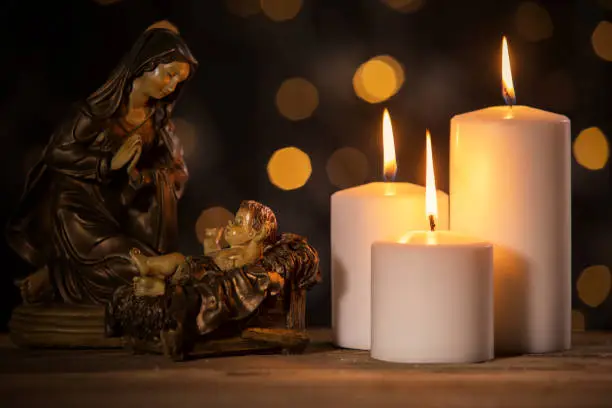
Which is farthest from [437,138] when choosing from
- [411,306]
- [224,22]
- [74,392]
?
[74,392]

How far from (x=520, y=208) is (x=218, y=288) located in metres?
0.27

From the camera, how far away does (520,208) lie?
1.06 m

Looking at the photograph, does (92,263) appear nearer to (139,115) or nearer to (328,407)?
(139,115)

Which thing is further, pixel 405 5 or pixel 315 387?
pixel 405 5

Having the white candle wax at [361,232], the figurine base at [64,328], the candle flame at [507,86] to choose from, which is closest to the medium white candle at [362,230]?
the white candle wax at [361,232]

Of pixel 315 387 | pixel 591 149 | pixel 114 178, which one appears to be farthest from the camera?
pixel 591 149

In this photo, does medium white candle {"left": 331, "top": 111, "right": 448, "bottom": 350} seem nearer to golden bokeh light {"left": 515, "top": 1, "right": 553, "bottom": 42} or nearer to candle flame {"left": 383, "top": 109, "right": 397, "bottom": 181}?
candle flame {"left": 383, "top": 109, "right": 397, "bottom": 181}

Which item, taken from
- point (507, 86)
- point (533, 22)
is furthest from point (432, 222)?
point (533, 22)

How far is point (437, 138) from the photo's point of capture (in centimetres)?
135

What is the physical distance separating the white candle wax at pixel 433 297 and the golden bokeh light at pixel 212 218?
355 mm

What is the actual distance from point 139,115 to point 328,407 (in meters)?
0.38

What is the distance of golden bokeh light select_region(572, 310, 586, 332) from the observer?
4.42 ft

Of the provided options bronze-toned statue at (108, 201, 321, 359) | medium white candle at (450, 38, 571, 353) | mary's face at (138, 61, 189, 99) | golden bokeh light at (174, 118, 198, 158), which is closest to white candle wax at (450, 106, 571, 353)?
medium white candle at (450, 38, 571, 353)

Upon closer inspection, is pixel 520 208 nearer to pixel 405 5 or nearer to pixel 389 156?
pixel 389 156
